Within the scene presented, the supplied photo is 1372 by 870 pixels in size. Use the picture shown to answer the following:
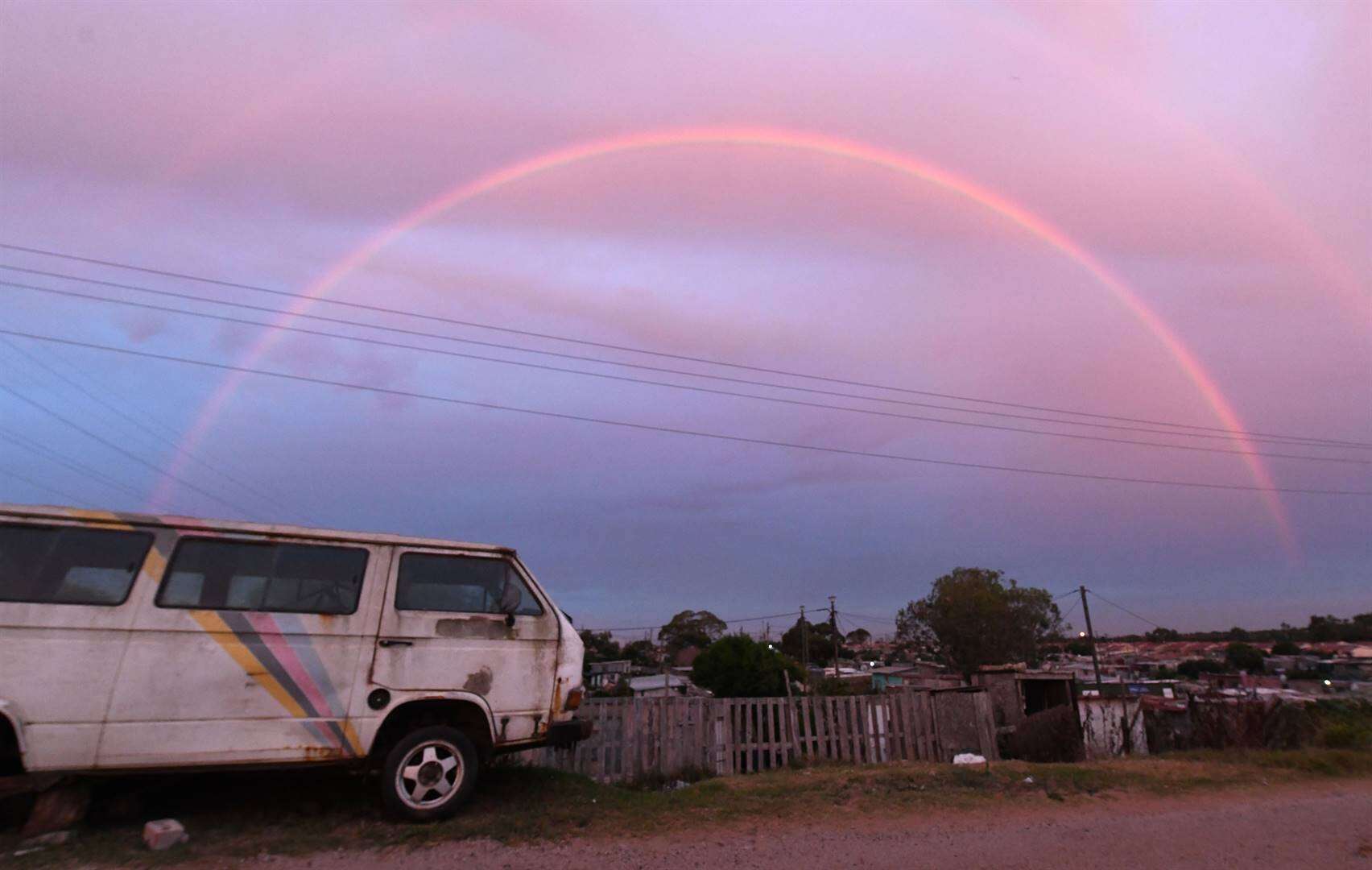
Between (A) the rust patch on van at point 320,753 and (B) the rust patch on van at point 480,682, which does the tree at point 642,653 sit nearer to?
(B) the rust patch on van at point 480,682

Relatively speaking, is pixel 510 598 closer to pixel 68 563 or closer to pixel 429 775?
pixel 429 775

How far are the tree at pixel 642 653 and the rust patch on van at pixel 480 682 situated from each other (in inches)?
2021

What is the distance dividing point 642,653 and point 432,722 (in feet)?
189

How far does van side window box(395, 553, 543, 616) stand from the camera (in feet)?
21.7

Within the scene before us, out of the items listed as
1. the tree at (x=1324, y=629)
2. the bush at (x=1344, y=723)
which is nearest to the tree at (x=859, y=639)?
the tree at (x=1324, y=629)

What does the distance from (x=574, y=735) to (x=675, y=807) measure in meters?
1.05

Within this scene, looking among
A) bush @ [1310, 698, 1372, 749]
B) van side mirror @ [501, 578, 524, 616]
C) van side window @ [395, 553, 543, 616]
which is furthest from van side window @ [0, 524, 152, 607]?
bush @ [1310, 698, 1372, 749]

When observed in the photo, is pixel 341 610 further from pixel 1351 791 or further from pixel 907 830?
pixel 1351 791

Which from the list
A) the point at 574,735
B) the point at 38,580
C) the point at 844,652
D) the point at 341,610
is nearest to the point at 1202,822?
the point at 574,735

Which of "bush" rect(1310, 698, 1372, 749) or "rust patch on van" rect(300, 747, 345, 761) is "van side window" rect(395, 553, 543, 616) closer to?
"rust patch on van" rect(300, 747, 345, 761)

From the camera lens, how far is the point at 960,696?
12602 mm

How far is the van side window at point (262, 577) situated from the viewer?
19.7 feet

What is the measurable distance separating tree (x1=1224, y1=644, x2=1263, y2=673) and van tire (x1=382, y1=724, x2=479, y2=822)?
5452 centimetres

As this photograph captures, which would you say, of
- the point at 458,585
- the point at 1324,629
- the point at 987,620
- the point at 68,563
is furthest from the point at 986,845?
the point at 1324,629
